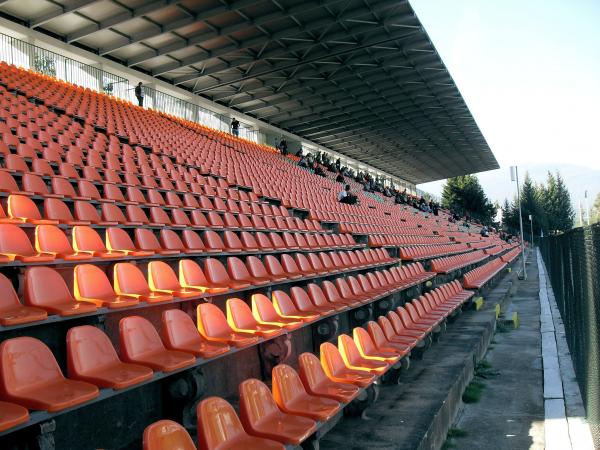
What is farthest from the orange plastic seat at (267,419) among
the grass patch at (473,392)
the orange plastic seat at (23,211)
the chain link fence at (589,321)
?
the grass patch at (473,392)

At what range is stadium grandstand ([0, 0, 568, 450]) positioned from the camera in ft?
7.60

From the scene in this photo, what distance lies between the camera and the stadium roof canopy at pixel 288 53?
13.9m

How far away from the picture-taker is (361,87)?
21.3 m

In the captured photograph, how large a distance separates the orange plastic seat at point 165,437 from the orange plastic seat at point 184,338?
779 millimetres

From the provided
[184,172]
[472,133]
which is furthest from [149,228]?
[472,133]

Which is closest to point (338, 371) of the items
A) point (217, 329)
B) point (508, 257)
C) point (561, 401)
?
point (217, 329)

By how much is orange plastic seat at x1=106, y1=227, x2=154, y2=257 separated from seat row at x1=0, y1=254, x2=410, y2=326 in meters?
0.27

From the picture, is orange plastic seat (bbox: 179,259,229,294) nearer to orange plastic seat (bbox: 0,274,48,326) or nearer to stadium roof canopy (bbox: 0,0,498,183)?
orange plastic seat (bbox: 0,274,48,326)

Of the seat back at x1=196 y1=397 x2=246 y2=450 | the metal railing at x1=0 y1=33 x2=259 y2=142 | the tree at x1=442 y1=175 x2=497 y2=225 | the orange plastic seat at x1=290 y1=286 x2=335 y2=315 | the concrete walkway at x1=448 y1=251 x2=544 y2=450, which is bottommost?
→ the concrete walkway at x1=448 y1=251 x2=544 y2=450

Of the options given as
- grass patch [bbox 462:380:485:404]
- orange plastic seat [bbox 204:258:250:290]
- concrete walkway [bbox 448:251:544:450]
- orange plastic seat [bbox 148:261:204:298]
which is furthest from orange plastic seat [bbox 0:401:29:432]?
grass patch [bbox 462:380:485:404]

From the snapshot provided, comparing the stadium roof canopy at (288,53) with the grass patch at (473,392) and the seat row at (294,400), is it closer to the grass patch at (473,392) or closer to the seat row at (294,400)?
the grass patch at (473,392)

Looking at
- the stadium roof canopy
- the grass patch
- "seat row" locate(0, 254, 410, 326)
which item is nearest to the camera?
"seat row" locate(0, 254, 410, 326)

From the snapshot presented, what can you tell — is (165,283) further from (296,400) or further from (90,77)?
(90,77)

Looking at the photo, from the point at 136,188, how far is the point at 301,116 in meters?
19.9
